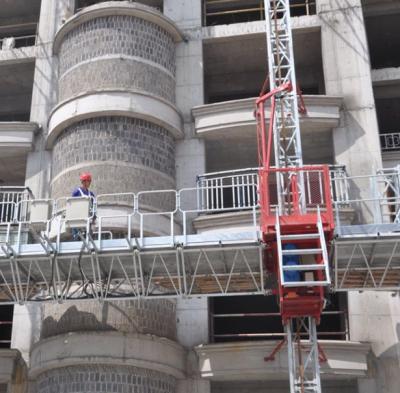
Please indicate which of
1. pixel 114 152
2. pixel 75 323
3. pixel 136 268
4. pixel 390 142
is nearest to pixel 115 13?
pixel 114 152

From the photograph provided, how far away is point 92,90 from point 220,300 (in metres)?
8.75

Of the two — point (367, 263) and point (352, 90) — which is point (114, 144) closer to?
point (352, 90)

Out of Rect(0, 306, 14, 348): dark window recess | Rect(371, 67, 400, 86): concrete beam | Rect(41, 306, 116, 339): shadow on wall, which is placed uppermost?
Rect(371, 67, 400, 86): concrete beam

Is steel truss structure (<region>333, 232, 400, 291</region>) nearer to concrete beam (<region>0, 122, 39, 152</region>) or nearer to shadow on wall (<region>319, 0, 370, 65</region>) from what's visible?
shadow on wall (<region>319, 0, 370, 65</region>)

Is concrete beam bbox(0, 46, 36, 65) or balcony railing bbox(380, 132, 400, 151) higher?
concrete beam bbox(0, 46, 36, 65)

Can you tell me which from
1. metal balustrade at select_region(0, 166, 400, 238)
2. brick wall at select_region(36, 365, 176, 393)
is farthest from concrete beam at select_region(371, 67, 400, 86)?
brick wall at select_region(36, 365, 176, 393)

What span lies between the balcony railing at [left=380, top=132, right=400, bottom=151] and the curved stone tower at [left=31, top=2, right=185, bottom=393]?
26.3ft

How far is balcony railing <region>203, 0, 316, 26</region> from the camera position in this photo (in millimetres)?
28197

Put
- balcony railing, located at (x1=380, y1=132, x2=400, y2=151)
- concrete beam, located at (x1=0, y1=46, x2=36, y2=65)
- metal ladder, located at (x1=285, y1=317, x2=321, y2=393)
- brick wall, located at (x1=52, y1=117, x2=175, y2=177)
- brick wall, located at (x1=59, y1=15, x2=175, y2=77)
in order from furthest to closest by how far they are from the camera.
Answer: concrete beam, located at (x1=0, y1=46, x2=36, y2=65) → balcony railing, located at (x1=380, y1=132, x2=400, y2=151) → brick wall, located at (x1=59, y1=15, x2=175, y2=77) → brick wall, located at (x1=52, y1=117, x2=175, y2=177) → metal ladder, located at (x1=285, y1=317, x2=321, y2=393)

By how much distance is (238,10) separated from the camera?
2902 centimetres

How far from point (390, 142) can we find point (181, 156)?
9977mm

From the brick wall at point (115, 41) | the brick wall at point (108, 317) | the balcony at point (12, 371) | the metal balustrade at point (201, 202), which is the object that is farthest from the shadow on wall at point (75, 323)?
the brick wall at point (115, 41)

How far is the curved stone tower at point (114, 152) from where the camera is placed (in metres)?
19.5

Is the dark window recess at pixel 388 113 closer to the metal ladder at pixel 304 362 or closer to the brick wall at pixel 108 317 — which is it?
the metal ladder at pixel 304 362
